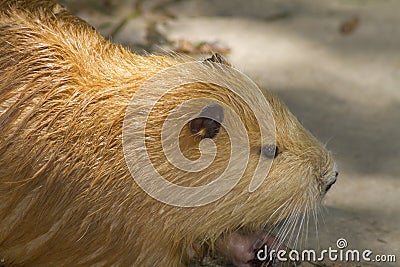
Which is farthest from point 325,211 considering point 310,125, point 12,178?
point 12,178

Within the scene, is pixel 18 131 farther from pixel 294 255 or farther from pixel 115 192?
pixel 294 255

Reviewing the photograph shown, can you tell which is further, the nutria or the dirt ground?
the dirt ground

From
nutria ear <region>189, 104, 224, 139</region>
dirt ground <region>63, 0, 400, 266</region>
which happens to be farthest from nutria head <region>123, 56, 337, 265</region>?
dirt ground <region>63, 0, 400, 266</region>

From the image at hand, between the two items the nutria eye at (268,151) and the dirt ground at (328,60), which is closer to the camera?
the nutria eye at (268,151)

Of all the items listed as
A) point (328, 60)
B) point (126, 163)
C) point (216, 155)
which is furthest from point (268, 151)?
point (328, 60)

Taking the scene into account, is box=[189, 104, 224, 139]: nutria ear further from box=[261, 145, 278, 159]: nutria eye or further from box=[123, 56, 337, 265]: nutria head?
box=[261, 145, 278, 159]: nutria eye

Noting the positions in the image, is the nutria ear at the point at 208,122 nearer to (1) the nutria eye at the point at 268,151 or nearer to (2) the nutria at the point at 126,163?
(2) the nutria at the point at 126,163

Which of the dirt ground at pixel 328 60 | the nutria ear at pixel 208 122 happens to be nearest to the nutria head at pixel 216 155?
the nutria ear at pixel 208 122

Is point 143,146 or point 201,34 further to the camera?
point 201,34

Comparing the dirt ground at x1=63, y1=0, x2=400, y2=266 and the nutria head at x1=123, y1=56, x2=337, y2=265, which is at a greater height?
the dirt ground at x1=63, y1=0, x2=400, y2=266
